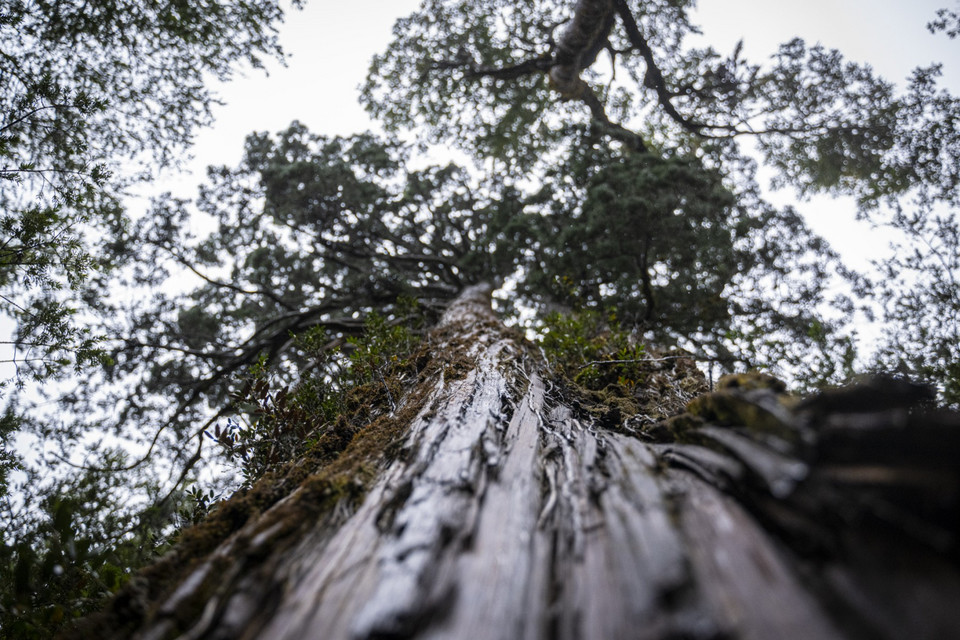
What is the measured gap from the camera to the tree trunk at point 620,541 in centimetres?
82

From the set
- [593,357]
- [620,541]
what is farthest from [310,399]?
[620,541]

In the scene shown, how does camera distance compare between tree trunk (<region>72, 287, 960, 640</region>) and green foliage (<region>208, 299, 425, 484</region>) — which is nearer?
tree trunk (<region>72, 287, 960, 640</region>)

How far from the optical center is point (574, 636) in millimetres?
900

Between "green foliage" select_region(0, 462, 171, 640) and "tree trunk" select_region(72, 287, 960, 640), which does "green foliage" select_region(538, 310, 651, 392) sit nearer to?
"tree trunk" select_region(72, 287, 960, 640)

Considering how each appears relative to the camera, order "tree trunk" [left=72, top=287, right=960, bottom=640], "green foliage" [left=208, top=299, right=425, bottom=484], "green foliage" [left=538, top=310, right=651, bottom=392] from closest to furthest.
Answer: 1. "tree trunk" [left=72, top=287, right=960, bottom=640]
2. "green foliage" [left=208, top=299, right=425, bottom=484]
3. "green foliage" [left=538, top=310, right=651, bottom=392]

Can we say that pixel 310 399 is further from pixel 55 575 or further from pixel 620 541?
pixel 620 541

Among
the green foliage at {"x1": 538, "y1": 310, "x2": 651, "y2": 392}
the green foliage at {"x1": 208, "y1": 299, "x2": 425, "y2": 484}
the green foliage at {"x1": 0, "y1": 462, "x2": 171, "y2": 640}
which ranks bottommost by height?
the green foliage at {"x1": 0, "y1": 462, "x2": 171, "y2": 640}

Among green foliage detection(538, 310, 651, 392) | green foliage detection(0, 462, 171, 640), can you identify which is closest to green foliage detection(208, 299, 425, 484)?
green foliage detection(0, 462, 171, 640)

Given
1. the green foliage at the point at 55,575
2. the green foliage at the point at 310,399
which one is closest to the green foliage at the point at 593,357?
the green foliage at the point at 310,399

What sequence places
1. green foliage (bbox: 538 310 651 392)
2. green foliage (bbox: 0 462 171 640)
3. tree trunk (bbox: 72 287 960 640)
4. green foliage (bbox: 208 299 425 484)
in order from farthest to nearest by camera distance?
green foliage (bbox: 538 310 651 392)
green foliage (bbox: 208 299 425 484)
green foliage (bbox: 0 462 171 640)
tree trunk (bbox: 72 287 960 640)

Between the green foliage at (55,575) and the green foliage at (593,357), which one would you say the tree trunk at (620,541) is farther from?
the green foliage at (593,357)

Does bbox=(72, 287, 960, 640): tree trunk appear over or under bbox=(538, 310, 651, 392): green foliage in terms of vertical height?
under

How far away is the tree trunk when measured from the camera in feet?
2.68

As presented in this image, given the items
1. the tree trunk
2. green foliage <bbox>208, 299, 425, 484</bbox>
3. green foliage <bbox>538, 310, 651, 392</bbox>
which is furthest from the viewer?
green foliage <bbox>538, 310, 651, 392</bbox>
